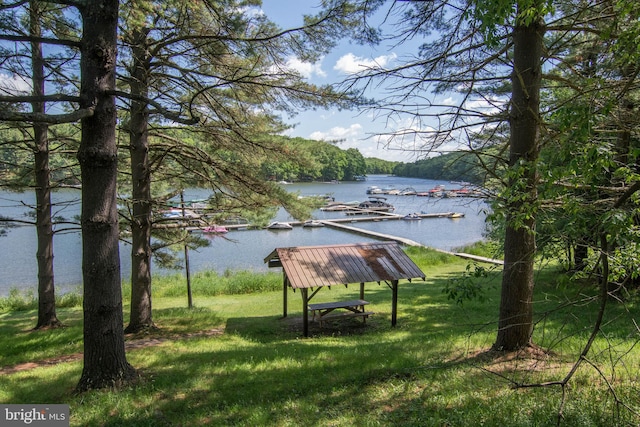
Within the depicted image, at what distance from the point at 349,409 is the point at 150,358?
349 cm

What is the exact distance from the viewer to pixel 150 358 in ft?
19.6

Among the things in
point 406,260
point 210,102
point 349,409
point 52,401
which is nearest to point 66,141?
point 210,102

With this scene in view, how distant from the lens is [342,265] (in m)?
9.61

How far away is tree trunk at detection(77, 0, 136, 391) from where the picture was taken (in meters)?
4.21

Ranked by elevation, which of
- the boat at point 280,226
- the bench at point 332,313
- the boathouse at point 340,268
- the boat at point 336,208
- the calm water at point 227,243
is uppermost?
the boathouse at point 340,268

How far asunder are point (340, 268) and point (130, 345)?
4.44 meters

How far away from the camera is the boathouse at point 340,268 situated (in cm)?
899

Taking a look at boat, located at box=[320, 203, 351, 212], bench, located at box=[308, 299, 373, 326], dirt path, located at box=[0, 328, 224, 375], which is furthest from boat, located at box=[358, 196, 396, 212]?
dirt path, located at box=[0, 328, 224, 375]

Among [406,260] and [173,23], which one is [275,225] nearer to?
[406,260]

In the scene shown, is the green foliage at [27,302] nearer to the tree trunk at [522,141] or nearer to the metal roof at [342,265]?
the metal roof at [342,265]

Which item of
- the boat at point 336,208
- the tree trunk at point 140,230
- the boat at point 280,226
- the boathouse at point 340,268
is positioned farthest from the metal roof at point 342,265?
the boat at point 336,208

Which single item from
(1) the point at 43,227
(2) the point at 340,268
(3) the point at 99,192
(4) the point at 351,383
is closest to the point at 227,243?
(1) the point at 43,227

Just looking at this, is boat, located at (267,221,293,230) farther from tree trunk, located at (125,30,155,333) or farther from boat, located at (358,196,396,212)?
tree trunk, located at (125,30,155,333)

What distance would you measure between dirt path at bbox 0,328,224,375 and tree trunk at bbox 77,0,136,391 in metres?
2.59
